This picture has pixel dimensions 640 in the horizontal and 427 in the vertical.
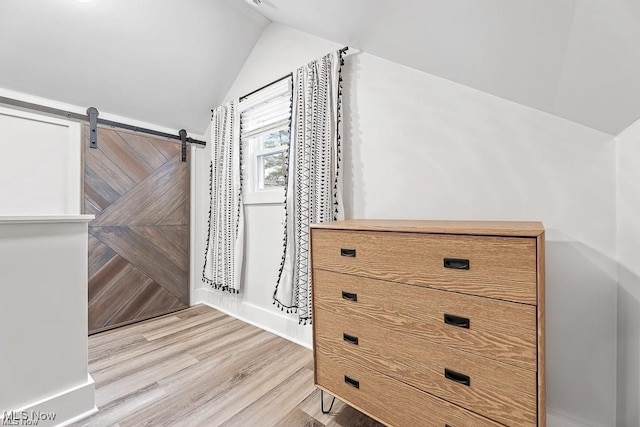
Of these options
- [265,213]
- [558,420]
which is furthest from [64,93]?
[558,420]

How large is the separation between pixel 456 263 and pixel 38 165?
9.42 ft

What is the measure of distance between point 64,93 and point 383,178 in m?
2.56

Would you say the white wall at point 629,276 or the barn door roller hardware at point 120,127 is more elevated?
the barn door roller hardware at point 120,127

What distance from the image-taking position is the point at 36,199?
1964 millimetres

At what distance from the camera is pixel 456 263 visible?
0.90 meters

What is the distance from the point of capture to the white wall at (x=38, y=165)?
185 cm

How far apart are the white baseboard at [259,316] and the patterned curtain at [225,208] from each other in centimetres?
16

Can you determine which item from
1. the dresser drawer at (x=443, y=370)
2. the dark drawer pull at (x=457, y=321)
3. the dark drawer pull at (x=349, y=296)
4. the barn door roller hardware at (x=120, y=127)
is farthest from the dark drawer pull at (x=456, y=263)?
the barn door roller hardware at (x=120, y=127)

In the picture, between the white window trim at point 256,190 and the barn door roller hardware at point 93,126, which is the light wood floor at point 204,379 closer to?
the white window trim at point 256,190

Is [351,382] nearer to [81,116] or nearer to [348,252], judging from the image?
[348,252]

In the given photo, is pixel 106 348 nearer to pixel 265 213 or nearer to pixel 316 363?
pixel 265 213

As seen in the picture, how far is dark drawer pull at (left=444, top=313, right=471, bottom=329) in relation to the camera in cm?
89

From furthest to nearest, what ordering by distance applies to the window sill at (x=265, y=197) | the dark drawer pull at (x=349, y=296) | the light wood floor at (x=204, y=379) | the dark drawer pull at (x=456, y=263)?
1. the window sill at (x=265, y=197)
2. the light wood floor at (x=204, y=379)
3. the dark drawer pull at (x=349, y=296)
4. the dark drawer pull at (x=456, y=263)

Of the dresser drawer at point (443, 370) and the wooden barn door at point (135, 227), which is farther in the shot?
the wooden barn door at point (135, 227)
